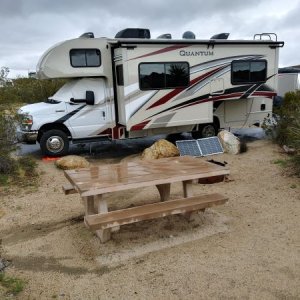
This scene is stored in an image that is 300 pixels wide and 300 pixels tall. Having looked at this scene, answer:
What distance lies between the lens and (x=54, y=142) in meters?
8.91

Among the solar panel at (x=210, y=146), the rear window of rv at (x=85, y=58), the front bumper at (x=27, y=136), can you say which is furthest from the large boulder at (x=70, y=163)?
the solar panel at (x=210, y=146)

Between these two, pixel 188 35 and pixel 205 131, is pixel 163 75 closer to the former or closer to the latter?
pixel 188 35

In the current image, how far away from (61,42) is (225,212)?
17.6 ft

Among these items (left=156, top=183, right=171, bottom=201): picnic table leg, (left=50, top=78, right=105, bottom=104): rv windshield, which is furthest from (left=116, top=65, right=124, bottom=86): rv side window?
(left=156, top=183, right=171, bottom=201): picnic table leg

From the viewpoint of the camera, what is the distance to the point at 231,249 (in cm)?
422

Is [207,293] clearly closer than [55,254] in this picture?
Yes

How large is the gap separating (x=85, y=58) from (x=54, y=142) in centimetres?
199

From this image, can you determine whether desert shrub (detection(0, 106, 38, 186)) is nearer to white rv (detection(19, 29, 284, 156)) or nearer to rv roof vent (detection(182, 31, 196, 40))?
white rv (detection(19, 29, 284, 156))

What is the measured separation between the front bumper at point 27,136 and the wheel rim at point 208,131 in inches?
163

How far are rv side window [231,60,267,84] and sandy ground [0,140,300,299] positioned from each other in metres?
4.41

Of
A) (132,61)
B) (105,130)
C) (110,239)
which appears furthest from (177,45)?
(110,239)

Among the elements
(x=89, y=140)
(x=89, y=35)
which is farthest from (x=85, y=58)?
(x=89, y=140)

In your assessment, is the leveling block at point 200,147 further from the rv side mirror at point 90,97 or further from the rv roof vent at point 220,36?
the rv roof vent at point 220,36

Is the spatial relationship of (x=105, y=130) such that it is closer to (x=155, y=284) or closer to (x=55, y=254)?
(x=55, y=254)
